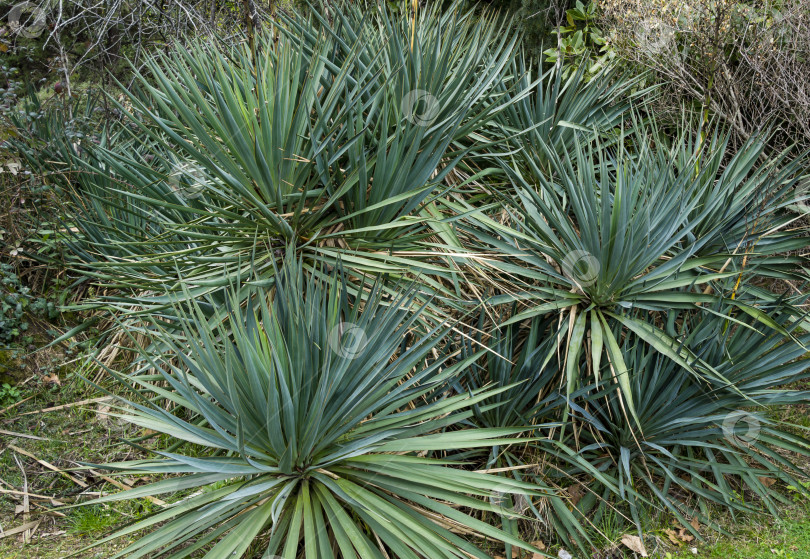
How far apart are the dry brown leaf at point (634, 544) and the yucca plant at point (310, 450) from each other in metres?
0.91

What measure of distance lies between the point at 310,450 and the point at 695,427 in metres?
2.05

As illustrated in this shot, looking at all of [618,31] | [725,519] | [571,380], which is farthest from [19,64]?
[725,519]

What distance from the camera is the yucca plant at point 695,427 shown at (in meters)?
3.14

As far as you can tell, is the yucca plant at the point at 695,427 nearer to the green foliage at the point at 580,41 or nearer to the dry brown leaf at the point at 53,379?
the green foliage at the point at 580,41

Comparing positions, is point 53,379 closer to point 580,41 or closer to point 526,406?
point 526,406

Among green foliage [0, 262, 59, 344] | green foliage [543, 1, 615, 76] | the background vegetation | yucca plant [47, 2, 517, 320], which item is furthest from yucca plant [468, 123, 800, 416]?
green foliage [0, 262, 59, 344]

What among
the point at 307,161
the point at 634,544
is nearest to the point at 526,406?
the point at 634,544

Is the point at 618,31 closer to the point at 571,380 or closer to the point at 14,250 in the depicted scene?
→ the point at 571,380

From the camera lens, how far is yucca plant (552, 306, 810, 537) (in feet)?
10.3

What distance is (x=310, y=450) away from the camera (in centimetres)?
238

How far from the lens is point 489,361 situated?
3264 millimetres

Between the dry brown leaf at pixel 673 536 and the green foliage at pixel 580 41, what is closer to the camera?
the dry brown leaf at pixel 673 536

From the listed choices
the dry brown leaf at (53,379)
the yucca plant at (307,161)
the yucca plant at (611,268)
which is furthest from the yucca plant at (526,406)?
the dry brown leaf at (53,379)

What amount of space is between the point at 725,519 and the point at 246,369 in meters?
2.57
